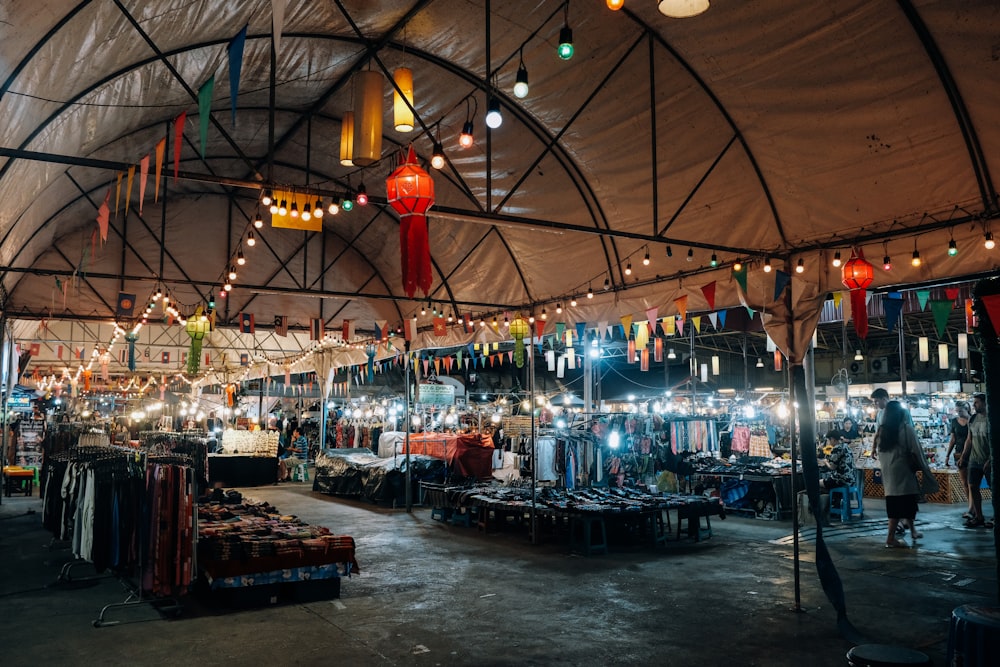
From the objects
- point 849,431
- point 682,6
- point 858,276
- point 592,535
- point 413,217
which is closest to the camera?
point 682,6

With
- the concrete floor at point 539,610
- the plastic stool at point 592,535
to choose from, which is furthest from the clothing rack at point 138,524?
the plastic stool at point 592,535

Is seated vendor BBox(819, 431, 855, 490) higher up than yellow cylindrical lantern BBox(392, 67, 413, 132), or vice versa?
yellow cylindrical lantern BBox(392, 67, 413, 132)

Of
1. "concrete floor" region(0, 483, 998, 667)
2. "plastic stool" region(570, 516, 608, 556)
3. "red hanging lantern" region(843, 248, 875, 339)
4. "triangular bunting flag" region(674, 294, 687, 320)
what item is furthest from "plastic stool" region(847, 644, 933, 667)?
"triangular bunting flag" region(674, 294, 687, 320)

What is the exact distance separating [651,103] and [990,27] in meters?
3.01

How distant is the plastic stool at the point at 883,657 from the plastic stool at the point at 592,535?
499 centimetres

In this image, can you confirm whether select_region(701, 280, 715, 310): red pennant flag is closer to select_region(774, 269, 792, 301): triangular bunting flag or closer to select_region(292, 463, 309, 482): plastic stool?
select_region(774, 269, 792, 301): triangular bunting flag

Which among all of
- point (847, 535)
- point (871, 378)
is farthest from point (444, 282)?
point (871, 378)

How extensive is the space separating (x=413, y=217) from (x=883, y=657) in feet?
14.5

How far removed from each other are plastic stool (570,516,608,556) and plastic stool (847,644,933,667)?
4989mm

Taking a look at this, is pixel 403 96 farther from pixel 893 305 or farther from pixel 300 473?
pixel 300 473

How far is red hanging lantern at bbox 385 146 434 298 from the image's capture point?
5906 millimetres

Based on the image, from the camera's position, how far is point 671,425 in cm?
1382

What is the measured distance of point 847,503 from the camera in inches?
452

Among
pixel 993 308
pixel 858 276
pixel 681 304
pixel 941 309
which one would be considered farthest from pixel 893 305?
pixel 993 308
